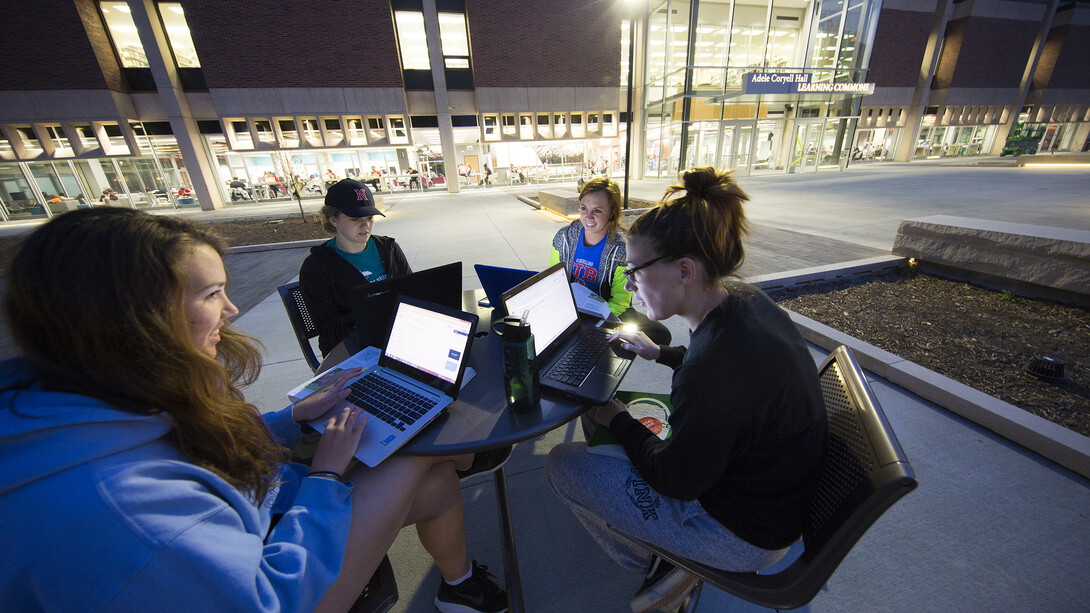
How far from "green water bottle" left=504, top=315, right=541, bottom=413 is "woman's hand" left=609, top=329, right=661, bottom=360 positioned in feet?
1.62

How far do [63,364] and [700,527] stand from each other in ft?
5.70

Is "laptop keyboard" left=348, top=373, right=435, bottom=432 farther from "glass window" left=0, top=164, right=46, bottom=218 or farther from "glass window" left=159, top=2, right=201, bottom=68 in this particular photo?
"glass window" left=0, top=164, right=46, bottom=218

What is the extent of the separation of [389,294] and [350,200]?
3.84 ft

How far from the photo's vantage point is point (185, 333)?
91 centimetres

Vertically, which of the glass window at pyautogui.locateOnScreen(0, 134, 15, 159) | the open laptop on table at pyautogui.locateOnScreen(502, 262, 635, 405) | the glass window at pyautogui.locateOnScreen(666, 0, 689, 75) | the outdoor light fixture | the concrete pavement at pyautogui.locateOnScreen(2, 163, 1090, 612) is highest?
the glass window at pyautogui.locateOnScreen(666, 0, 689, 75)

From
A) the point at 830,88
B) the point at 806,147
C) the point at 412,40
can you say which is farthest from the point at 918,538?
the point at 806,147

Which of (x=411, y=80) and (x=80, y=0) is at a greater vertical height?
(x=80, y=0)

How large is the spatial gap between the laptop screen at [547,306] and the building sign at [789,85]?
728 inches

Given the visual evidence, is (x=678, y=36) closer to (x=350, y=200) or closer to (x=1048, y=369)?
(x=1048, y=369)

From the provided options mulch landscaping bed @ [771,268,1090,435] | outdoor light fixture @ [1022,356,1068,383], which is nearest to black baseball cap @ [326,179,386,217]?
mulch landscaping bed @ [771,268,1090,435]

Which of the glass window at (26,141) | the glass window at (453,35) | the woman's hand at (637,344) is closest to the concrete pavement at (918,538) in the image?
the woman's hand at (637,344)

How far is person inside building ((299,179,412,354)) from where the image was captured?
2.27m

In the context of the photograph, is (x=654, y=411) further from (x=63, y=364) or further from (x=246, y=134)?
(x=246, y=134)

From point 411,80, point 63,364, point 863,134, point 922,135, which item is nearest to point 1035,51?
point 922,135
